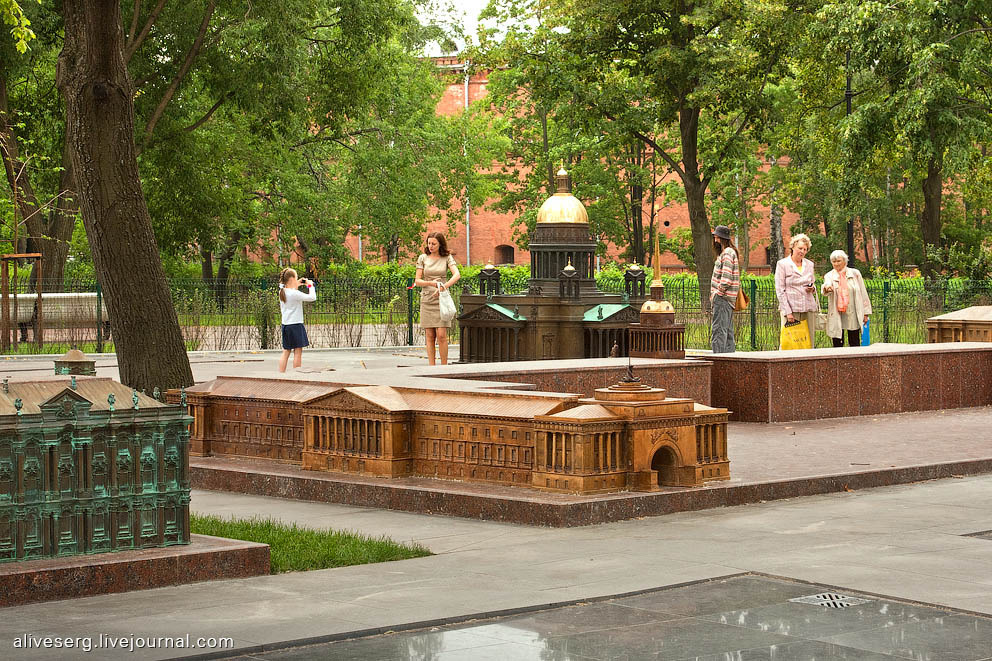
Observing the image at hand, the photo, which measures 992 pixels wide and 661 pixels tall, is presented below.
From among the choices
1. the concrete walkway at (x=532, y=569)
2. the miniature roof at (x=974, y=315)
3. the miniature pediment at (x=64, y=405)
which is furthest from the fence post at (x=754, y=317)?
the miniature pediment at (x=64, y=405)

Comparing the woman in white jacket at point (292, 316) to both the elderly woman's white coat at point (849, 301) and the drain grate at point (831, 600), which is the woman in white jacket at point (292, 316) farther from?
the drain grate at point (831, 600)

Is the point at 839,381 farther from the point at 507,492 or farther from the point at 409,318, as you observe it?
the point at 409,318

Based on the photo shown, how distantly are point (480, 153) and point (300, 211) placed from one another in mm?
13785

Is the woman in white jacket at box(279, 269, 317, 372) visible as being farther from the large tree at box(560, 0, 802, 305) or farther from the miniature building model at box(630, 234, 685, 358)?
the large tree at box(560, 0, 802, 305)

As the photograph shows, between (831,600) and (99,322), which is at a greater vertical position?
(99,322)

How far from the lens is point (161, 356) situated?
46.4ft

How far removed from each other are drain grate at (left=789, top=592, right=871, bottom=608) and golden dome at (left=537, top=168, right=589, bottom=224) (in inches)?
661

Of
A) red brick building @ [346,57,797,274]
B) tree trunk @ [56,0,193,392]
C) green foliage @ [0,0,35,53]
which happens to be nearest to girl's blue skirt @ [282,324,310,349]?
tree trunk @ [56,0,193,392]

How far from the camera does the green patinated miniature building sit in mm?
7172

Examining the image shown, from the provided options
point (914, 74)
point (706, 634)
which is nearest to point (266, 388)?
point (706, 634)

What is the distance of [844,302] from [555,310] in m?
4.98

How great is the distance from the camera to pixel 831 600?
709cm

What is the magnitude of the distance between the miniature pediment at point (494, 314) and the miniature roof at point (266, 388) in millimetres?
10406

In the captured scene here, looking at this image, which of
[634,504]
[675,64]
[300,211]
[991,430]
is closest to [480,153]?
[300,211]
